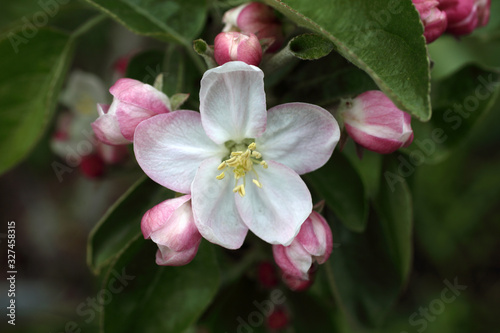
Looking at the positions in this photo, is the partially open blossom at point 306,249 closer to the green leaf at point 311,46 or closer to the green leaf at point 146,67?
the green leaf at point 311,46

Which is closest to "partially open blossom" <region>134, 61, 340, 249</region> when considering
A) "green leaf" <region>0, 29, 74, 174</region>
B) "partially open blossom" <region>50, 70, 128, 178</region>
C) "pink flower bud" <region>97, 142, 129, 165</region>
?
"green leaf" <region>0, 29, 74, 174</region>

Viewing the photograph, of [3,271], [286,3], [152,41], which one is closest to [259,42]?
[286,3]

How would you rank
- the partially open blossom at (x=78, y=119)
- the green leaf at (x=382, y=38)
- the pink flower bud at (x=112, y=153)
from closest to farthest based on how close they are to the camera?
the green leaf at (x=382, y=38), the pink flower bud at (x=112, y=153), the partially open blossom at (x=78, y=119)

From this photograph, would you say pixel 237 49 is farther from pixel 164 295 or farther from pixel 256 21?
pixel 164 295

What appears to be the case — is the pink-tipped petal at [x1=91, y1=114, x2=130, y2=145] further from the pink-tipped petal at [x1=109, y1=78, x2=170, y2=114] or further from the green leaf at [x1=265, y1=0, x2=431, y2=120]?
the green leaf at [x1=265, y1=0, x2=431, y2=120]

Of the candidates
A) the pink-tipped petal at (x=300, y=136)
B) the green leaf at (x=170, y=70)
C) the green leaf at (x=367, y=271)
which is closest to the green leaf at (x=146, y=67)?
the green leaf at (x=170, y=70)

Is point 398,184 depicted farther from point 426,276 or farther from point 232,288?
point 426,276

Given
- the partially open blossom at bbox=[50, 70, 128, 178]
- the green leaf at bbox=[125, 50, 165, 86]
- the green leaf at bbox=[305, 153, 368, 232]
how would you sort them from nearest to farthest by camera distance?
1. the green leaf at bbox=[305, 153, 368, 232]
2. the green leaf at bbox=[125, 50, 165, 86]
3. the partially open blossom at bbox=[50, 70, 128, 178]
